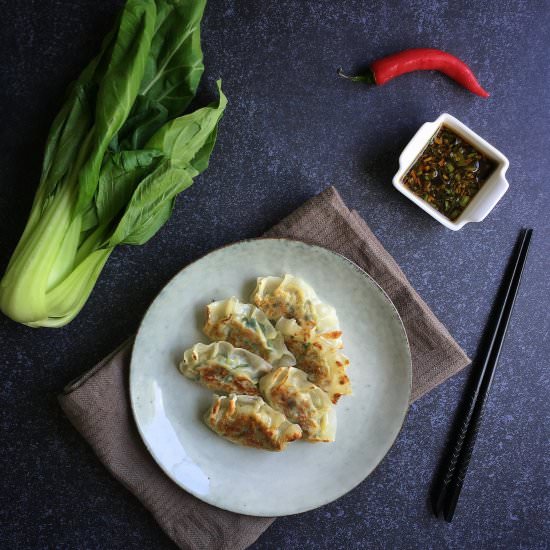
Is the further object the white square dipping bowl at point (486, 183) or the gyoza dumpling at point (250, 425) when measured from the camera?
the white square dipping bowl at point (486, 183)

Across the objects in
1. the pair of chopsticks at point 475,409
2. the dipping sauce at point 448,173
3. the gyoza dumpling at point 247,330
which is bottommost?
the pair of chopsticks at point 475,409

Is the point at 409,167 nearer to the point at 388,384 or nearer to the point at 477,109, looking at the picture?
the point at 477,109

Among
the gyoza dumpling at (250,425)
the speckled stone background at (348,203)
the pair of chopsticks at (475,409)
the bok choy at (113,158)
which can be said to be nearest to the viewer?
the bok choy at (113,158)

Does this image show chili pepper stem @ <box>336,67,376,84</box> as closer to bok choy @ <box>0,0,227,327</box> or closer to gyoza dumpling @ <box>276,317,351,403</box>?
bok choy @ <box>0,0,227,327</box>

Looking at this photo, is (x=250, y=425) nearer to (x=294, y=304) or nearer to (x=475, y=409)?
(x=294, y=304)

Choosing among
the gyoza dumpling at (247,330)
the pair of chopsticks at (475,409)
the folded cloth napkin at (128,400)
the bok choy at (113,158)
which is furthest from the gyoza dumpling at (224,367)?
the pair of chopsticks at (475,409)

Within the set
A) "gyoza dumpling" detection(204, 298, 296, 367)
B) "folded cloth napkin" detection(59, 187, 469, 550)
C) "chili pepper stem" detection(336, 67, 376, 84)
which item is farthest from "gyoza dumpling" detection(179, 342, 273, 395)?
"chili pepper stem" detection(336, 67, 376, 84)

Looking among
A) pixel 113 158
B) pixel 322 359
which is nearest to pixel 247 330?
pixel 322 359

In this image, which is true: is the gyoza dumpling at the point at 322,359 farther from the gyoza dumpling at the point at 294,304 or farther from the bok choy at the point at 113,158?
the bok choy at the point at 113,158
